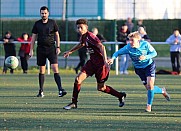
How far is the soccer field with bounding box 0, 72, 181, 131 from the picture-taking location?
1060 centimetres

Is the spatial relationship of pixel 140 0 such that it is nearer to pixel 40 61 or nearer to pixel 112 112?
pixel 40 61

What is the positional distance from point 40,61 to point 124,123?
4938 mm

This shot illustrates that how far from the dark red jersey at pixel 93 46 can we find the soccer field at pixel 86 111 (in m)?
0.87

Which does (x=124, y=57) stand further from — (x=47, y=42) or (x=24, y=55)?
(x=47, y=42)

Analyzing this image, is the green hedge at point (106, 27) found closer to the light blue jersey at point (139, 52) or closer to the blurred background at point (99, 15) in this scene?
the blurred background at point (99, 15)

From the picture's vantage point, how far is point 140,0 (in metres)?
29.8

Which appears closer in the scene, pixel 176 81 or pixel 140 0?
pixel 176 81

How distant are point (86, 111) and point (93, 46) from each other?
123 centimetres

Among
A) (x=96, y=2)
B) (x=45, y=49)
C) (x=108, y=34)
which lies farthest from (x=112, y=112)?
(x=96, y=2)

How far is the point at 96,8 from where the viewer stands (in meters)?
31.4

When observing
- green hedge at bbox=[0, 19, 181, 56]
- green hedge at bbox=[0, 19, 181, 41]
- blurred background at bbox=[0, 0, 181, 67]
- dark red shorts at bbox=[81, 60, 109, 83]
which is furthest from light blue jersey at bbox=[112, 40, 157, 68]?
green hedge at bbox=[0, 19, 181, 41]

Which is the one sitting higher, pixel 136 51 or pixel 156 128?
pixel 136 51

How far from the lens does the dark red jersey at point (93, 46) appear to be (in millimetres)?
13055

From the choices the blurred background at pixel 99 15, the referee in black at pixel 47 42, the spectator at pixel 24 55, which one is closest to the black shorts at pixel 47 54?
the referee in black at pixel 47 42
